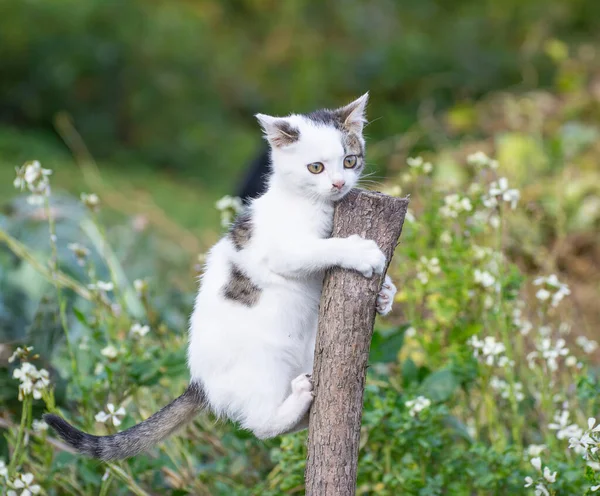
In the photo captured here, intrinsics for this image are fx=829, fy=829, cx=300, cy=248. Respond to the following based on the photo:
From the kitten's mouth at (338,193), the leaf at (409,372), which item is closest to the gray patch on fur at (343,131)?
the kitten's mouth at (338,193)

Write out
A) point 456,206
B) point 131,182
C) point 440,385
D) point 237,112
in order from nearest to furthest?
point 440,385 < point 456,206 < point 131,182 < point 237,112

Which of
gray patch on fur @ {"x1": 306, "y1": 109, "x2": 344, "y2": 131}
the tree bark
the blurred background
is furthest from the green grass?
the tree bark

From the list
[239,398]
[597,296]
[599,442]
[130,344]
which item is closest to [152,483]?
[130,344]

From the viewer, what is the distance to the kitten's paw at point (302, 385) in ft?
6.28

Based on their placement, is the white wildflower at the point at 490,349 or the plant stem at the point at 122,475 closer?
the plant stem at the point at 122,475

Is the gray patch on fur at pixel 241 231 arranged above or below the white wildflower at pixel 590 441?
above

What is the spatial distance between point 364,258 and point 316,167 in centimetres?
33

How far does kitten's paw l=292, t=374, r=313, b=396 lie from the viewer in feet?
6.28

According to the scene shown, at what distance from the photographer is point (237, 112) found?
905cm

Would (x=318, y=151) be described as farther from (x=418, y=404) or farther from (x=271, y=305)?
(x=418, y=404)

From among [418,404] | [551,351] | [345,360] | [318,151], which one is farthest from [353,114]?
[551,351]

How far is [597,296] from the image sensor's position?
4.53 meters

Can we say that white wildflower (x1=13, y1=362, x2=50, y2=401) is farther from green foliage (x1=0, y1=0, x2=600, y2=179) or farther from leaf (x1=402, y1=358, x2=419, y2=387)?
green foliage (x1=0, y1=0, x2=600, y2=179)

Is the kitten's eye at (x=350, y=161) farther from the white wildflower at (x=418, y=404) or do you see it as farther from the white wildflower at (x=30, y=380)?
the white wildflower at (x=30, y=380)
